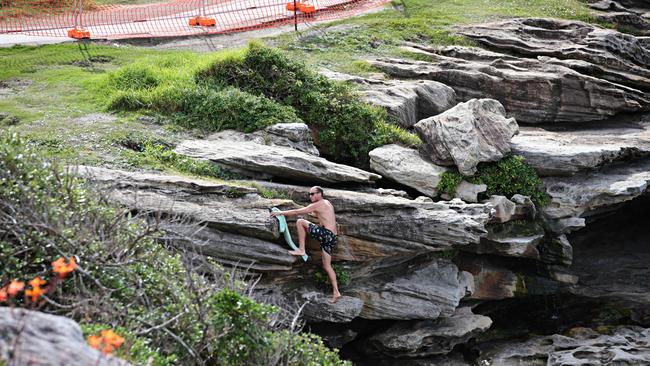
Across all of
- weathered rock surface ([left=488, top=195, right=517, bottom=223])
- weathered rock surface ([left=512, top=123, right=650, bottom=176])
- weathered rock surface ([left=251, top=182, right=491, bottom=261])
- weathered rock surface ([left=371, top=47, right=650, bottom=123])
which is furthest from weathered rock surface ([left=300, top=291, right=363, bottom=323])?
weathered rock surface ([left=371, top=47, right=650, bottom=123])

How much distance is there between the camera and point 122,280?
12.5 metres

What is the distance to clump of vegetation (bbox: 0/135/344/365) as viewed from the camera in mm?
11711

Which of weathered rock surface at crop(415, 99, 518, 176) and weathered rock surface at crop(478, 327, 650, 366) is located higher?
weathered rock surface at crop(415, 99, 518, 176)

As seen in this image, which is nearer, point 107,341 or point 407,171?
point 107,341


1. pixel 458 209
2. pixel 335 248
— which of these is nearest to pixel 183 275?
pixel 335 248

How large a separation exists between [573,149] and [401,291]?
654cm

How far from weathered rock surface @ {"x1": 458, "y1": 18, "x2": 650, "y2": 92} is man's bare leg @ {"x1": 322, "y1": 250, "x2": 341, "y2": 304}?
12843 mm

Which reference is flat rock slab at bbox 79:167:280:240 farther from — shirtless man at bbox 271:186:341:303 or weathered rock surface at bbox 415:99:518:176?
weathered rock surface at bbox 415:99:518:176

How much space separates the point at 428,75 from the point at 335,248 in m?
8.77

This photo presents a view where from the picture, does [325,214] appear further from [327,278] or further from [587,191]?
[587,191]

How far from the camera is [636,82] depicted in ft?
86.3

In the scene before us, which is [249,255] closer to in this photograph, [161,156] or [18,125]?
[161,156]

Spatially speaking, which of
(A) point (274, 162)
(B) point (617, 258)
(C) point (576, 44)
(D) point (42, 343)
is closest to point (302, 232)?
(A) point (274, 162)

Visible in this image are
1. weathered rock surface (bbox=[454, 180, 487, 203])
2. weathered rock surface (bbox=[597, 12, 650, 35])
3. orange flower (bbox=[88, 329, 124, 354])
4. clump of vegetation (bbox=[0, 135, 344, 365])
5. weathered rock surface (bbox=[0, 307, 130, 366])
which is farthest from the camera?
weathered rock surface (bbox=[597, 12, 650, 35])
